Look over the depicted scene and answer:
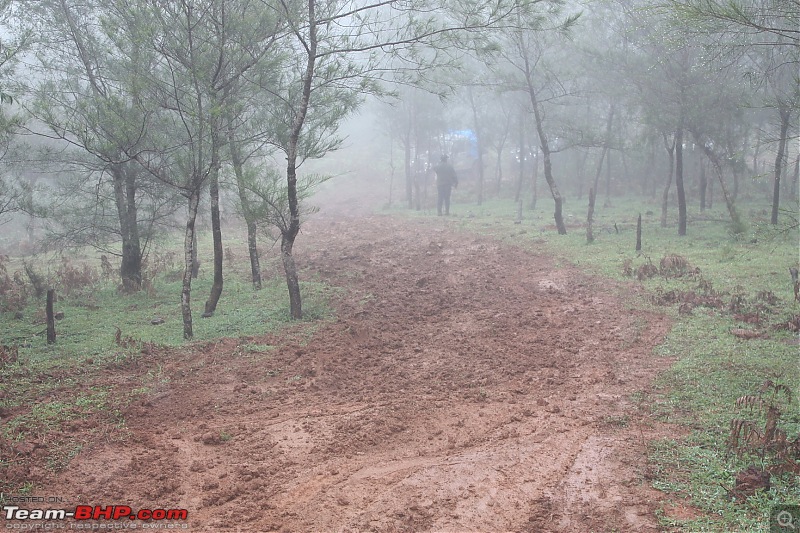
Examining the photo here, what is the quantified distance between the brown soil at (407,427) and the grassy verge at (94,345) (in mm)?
259

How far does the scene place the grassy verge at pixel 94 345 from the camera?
5742 mm

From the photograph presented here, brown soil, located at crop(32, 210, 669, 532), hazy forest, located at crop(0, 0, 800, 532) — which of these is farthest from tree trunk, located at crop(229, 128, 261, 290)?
brown soil, located at crop(32, 210, 669, 532)

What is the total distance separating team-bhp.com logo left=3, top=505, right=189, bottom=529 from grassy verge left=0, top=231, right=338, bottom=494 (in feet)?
1.20

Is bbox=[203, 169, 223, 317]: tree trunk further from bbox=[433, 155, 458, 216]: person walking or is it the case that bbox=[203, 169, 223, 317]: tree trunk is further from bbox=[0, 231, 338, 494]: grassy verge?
bbox=[433, 155, 458, 216]: person walking

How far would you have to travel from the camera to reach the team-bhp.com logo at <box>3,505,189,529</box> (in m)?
4.44

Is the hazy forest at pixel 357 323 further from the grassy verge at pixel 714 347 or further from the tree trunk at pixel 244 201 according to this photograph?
the tree trunk at pixel 244 201

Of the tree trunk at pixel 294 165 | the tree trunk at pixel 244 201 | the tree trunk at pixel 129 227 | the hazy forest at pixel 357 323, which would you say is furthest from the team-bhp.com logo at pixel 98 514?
the tree trunk at pixel 129 227

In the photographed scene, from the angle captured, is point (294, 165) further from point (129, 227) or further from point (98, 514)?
point (98, 514)

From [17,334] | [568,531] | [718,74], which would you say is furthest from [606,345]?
[718,74]

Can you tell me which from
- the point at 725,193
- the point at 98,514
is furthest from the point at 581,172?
the point at 98,514

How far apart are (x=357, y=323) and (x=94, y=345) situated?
410 centimetres

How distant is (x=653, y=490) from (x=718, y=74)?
51.2 feet

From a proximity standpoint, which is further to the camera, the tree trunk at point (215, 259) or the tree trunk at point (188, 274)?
the tree trunk at point (215, 259)

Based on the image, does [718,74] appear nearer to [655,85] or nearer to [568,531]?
[655,85]
